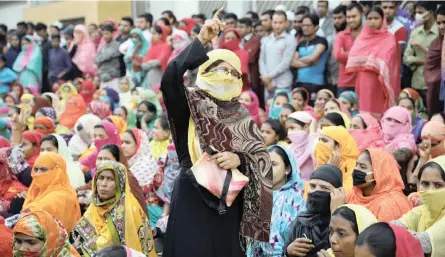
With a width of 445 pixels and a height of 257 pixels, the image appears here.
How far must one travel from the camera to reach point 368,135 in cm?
698

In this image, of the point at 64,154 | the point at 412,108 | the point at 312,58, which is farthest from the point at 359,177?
the point at 312,58

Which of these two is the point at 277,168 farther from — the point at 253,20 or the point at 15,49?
the point at 15,49

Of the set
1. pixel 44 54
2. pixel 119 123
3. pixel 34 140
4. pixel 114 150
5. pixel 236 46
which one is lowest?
pixel 44 54

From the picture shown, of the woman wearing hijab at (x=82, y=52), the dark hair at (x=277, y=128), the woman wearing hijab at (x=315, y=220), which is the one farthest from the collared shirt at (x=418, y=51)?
the woman wearing hijab at (x=82, y=52)

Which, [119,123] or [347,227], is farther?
[119,123]

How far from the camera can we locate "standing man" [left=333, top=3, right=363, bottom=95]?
29.0 ft

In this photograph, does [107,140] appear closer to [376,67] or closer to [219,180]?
[376,67]

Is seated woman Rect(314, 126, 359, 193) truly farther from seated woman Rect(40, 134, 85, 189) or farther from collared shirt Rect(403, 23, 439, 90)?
collared shirt Rect(403, 23, 439, 90)

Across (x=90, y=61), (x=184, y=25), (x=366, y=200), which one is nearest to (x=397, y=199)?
(x=366, y=200)

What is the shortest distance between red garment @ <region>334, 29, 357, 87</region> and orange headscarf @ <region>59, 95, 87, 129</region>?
3587 millimetres

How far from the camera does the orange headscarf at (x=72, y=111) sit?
35.0 ft

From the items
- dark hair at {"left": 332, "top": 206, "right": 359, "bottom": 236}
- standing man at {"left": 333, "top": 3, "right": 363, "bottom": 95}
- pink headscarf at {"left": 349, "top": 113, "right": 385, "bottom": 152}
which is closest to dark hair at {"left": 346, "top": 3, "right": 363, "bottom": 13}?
standing man at {"left": 333, "top": 3, "right": 363, "bottom": 95}

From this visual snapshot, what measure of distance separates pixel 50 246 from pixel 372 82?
4841mm

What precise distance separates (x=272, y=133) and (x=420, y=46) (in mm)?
2219
